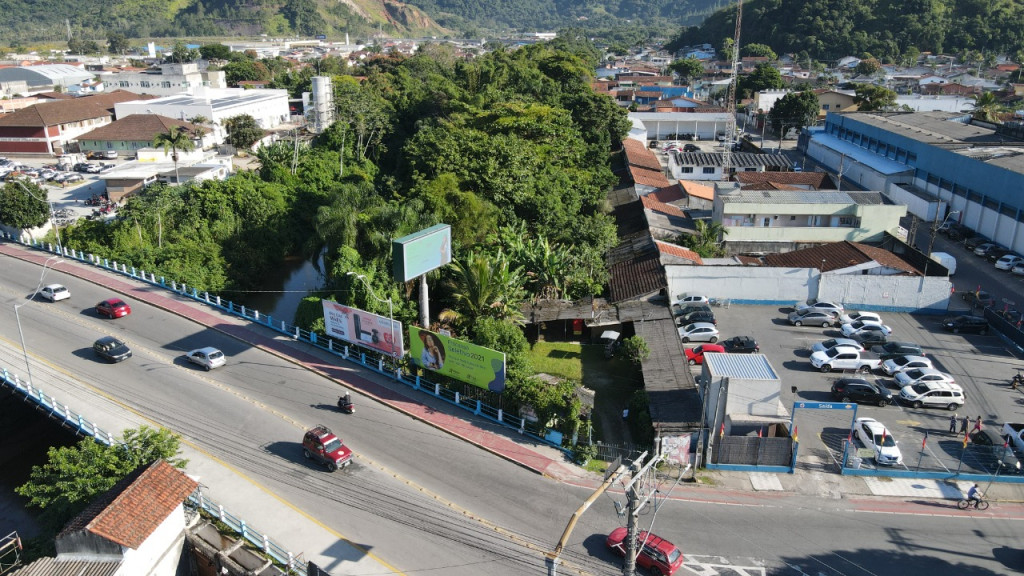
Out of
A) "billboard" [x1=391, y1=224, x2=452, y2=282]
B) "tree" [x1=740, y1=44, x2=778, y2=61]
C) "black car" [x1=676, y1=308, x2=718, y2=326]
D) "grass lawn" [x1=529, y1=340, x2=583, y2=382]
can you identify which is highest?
"tree" [x1=740, y1=44, x2=778, y2=61]

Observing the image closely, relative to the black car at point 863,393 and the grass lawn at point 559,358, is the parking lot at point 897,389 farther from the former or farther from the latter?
the grass lawn at point 559,358

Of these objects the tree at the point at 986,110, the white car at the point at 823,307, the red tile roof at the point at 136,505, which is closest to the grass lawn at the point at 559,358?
the white car at the point at 823,307

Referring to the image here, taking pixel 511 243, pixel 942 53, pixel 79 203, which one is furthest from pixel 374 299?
pixel 942 53

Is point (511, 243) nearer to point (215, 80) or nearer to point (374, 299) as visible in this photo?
point (374, 299)

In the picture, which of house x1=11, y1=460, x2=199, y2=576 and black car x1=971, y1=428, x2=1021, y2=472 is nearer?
house x1=11, y1=460, x2=199, y2=576

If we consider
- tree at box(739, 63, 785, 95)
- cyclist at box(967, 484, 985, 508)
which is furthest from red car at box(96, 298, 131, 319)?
tree at box(739, 63, 785, 95)

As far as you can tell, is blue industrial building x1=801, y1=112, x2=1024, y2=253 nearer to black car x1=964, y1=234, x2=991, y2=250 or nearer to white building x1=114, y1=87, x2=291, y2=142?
black car x1=964, y1=234, x2=991, y2=250
